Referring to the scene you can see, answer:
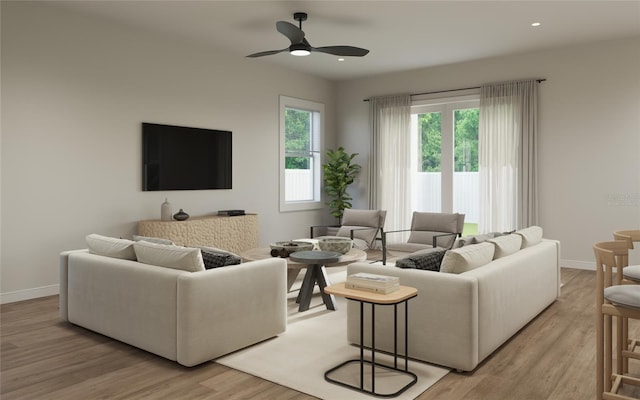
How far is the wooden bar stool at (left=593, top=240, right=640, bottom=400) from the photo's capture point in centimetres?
231

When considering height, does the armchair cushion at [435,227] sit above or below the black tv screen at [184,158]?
below

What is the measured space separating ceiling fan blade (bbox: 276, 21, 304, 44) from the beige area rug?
8.74ft

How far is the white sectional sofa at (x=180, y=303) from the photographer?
3078 millimetres

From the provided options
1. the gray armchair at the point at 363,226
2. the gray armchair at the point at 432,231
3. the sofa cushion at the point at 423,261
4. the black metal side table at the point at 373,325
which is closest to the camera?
the black metal side table at the point at 373,325

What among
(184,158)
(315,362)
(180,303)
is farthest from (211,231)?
(315,362)

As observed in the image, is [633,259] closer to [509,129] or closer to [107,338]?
[509,129]

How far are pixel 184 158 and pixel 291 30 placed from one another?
8.27 ft

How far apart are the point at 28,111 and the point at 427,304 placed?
4281 mm

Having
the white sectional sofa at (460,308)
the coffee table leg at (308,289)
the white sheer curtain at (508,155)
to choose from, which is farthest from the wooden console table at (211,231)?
the white sheer curtain at (508,155)

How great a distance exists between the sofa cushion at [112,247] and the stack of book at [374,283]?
1.77 m

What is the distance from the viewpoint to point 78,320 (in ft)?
12.9

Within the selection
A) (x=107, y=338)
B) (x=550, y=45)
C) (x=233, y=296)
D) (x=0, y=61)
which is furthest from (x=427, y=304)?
(x=550, y=45)

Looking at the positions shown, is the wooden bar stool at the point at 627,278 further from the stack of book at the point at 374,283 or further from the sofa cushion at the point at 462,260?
the stack of book at the point at 374,283

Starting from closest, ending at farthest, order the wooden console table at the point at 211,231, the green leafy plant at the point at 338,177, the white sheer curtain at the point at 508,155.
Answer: the wooden console table at the point at 211,231 → the white sheer curtain at the point at 508,155 → the green leafy plant at the point at 338,177
